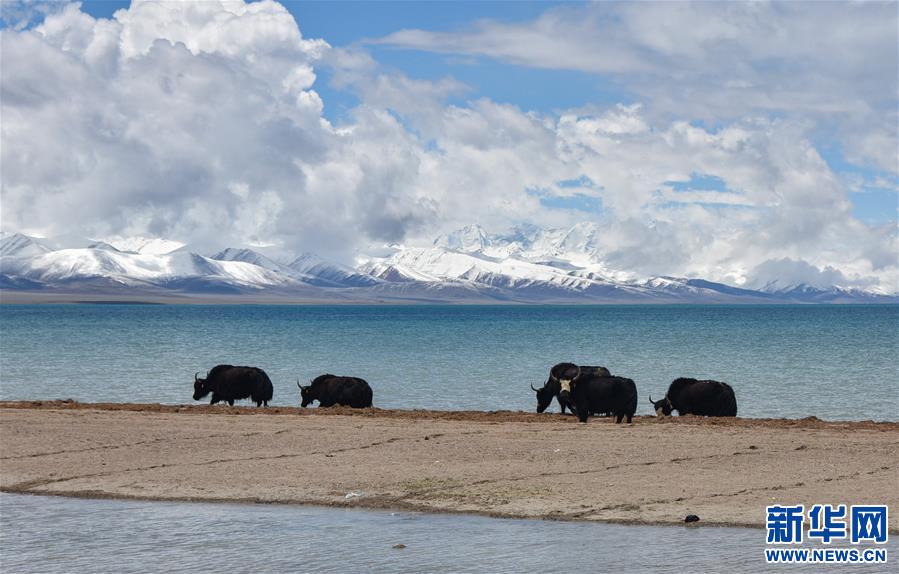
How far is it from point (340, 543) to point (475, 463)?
18.2ft

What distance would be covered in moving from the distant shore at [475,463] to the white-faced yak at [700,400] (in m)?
2.26

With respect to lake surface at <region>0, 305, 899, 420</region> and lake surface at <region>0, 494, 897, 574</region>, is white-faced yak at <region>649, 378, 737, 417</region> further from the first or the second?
lake surface at <region>0, 494, 897, 574</region>

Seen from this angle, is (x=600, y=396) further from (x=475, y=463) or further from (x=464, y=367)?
(x=464, y=367)

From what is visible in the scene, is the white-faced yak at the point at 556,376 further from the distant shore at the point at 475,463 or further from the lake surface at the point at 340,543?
the lake surface at the point at 340,543

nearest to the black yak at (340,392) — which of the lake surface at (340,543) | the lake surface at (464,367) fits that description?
the lake surface at (464,367)

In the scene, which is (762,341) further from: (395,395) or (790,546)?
(790,546)

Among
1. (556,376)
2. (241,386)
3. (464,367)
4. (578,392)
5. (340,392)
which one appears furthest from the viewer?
(464,367)

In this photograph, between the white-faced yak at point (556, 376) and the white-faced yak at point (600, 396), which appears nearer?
the white-faced yak at point (600, 396)

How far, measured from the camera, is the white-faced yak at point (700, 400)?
28.1m

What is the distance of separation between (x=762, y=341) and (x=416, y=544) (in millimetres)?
81008

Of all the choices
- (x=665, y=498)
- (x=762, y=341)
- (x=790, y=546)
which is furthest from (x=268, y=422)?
(x=762, y=341)

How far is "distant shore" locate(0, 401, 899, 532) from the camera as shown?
16.0 metres

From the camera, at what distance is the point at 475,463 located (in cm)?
1914

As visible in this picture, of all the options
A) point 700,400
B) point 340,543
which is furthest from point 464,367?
point 340,543
